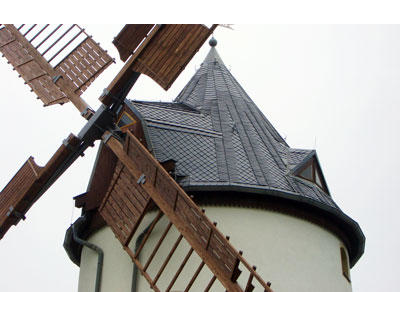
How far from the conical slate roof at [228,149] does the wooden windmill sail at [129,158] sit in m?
0.39

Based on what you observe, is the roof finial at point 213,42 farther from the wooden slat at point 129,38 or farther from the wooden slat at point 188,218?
the wooden slat at point 188,218

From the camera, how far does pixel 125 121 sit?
34.6 feet

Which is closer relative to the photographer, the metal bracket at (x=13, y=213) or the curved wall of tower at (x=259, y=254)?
the curved wall of tower at (x=259, y=254)

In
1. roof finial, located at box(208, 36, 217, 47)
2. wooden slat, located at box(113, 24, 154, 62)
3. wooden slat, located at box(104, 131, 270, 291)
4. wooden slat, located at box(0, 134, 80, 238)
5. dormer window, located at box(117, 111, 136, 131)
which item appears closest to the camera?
wooden slat, located at box(104, 131, 270, 291)

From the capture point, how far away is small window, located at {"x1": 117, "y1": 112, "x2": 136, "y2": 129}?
10439 mm

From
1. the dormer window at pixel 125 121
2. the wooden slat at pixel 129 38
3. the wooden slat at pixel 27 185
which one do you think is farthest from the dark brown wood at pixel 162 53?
the wooden slat at pixel 27 185

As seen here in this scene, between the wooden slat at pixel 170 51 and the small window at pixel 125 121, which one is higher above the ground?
the wooden slat at pixel 170 51

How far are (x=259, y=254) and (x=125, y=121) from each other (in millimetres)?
2851

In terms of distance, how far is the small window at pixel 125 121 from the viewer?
1044 centimetres

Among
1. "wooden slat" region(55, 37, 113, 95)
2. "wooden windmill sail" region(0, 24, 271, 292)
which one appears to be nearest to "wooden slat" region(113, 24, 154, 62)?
"wooden windmill sail" region(0, 24, 271, 292)

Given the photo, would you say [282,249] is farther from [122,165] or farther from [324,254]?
[122,165]

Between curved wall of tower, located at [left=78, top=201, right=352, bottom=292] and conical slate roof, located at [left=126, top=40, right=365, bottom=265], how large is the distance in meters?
0.34

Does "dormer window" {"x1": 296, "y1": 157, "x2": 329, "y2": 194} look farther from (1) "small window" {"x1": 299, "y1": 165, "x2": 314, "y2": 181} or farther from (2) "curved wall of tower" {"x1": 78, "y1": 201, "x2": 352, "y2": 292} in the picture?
(2) "curved wall of tower" {"x1": 78, "y1": 201, "x2": 352, "y2": 292}
